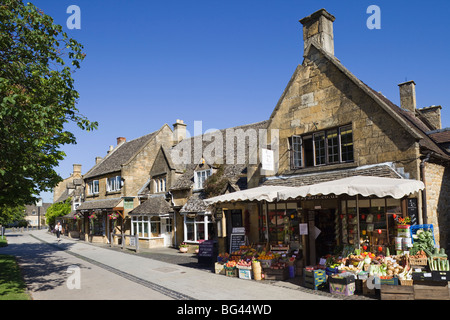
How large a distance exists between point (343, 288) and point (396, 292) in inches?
55.4

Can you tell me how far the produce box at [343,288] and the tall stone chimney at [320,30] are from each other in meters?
A: 9.68

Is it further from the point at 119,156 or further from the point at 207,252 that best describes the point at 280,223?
the point at 119,156

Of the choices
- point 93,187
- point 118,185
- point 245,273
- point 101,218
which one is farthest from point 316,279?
point 93,187

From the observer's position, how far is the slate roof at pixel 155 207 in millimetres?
24344

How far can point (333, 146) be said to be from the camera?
1371 centimetres

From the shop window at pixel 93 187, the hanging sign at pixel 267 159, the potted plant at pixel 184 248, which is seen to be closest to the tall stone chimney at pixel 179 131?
the shop window at pixel 93 187

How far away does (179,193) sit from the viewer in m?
24.2

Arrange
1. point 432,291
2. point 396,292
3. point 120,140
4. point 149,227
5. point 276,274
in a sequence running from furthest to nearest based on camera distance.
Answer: point 120,140 → point 149,227 → point 276,274 → point 396,292 → point 432,291

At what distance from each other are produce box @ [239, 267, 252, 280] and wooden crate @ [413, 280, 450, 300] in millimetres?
5627

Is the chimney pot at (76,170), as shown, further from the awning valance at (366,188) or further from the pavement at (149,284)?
the awning valance at (366,188)

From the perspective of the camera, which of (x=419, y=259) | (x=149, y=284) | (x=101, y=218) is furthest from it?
(x=101, y=218)

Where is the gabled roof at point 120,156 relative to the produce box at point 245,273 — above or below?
above
